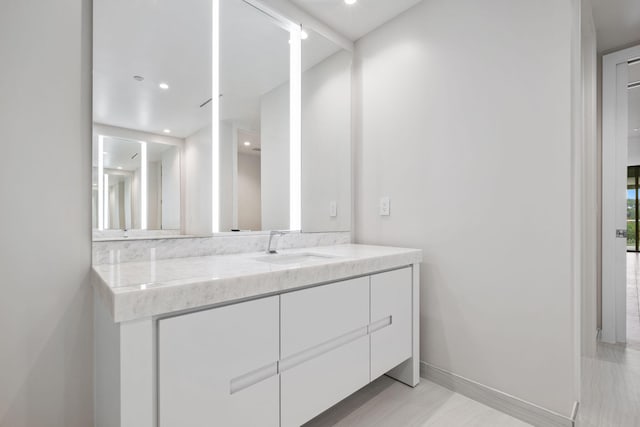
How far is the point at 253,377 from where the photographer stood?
1.07 m

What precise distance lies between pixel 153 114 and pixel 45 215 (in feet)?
2.10

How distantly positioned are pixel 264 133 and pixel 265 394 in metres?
1.46

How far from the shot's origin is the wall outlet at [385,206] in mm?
2121

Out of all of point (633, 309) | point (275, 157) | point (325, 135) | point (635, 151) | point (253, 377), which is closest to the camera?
point (253, 377)

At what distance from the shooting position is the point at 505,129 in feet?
5.20

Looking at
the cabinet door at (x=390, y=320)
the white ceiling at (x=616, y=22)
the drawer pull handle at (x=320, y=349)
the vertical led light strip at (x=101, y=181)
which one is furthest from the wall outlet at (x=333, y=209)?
the white ceiling at (x=616, y=22)

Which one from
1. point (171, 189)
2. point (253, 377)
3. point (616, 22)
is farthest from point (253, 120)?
point (616, 22)

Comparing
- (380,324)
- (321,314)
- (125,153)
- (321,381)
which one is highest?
(125,153)

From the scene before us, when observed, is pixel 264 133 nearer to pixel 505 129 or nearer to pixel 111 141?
pixel 111 141

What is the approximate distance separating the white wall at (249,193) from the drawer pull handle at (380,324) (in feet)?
2.90

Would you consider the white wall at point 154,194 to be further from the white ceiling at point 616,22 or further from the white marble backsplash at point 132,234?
the white ceiling at point 616,22

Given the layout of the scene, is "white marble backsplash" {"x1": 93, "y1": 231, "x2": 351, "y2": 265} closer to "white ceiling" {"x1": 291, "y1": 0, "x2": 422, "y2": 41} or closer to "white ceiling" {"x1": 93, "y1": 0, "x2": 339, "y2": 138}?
"white ceiling" {"x1": 93, "y1": 0, "x2": 339, "y2": 138}

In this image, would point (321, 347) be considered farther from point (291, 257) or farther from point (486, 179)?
point (486, 179)

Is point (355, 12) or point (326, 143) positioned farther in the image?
point (326, 143)
